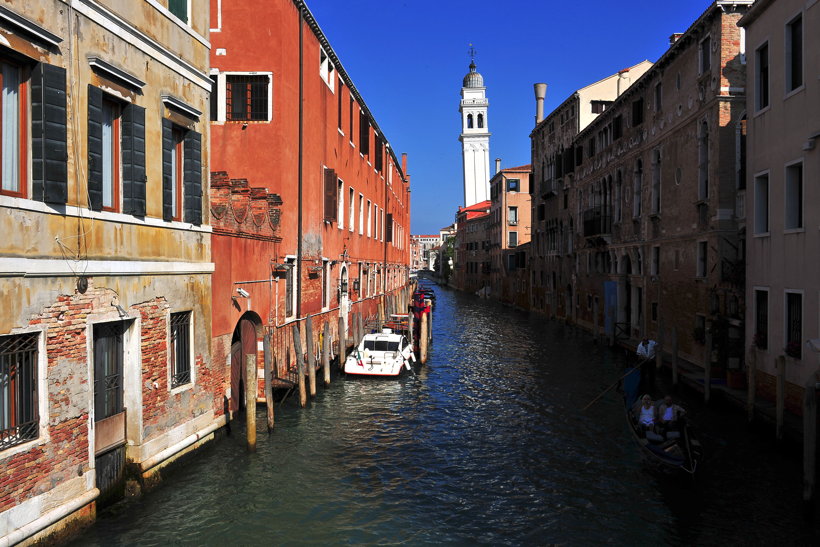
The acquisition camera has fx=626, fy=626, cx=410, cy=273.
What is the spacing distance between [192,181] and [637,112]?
59.3 ft

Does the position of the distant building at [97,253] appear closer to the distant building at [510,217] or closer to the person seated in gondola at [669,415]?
the person seated in gondola at [669,415]

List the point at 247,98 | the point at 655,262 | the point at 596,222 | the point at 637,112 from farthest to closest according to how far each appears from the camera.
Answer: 1. the point at 596,222
2. the point at 637,112
3. the point at 655,262
4. the point at 247,98

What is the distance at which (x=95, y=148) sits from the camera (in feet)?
24.3

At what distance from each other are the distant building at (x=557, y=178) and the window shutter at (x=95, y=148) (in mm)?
28084

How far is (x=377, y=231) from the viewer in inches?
1179

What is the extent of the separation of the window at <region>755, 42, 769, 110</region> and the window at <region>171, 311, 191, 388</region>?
12.1 metres

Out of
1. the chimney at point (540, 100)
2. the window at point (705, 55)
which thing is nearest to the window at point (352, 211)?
the window at point (705, 55)

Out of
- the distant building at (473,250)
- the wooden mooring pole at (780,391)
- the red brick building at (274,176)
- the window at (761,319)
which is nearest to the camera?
the wooden mooring pole at (780,391)

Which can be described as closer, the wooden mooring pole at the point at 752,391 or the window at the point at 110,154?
the window at the point at 110,154

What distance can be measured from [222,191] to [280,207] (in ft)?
7.80

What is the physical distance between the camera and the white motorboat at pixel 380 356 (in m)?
17.9

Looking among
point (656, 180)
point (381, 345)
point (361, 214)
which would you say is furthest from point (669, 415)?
point (361, 214)

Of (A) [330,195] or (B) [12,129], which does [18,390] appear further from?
(A) [330,195]

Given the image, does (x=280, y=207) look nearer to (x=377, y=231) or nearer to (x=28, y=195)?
(x=28, y=195)
